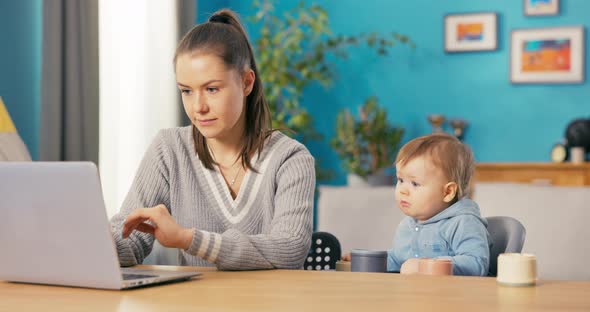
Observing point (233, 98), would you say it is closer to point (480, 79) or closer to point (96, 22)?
point (96, 22)

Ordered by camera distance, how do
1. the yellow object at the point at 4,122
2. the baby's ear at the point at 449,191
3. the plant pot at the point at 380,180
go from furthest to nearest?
the plant pot at the point at 380,180 → the yellow object at the point at 4,122 → the baby's ear at the point at 449,191

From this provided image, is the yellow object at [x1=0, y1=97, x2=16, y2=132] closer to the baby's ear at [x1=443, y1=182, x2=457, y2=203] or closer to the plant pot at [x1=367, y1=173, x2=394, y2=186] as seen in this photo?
the baby's ear at [x1=443, y1=182, x2=457, y2=203]

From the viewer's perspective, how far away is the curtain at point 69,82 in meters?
3.50

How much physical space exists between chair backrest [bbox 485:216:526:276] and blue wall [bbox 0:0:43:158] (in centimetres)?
240

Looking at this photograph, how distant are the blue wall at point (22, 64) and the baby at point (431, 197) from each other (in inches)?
84.9

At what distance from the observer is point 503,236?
5.36 ft

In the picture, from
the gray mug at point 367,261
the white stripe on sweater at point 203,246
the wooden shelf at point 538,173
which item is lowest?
the wooden shelf at point 538,173

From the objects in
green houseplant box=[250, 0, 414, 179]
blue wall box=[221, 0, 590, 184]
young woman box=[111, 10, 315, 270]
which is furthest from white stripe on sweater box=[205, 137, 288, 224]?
blue wall box=[221, 0, 590, 184]

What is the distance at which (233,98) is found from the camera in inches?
63.7

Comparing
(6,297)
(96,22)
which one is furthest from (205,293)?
(96,22)

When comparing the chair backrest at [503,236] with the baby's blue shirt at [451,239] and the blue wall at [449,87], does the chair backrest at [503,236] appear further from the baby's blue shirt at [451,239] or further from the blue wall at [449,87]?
the blue wall at [449,87]

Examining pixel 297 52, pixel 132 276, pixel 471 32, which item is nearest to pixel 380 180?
pixel 297 52

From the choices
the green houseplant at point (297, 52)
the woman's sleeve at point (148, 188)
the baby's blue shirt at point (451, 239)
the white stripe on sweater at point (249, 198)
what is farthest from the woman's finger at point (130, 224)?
the green houseplant at point (297, 52)

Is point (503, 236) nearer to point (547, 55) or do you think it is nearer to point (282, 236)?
point (282, 236)
